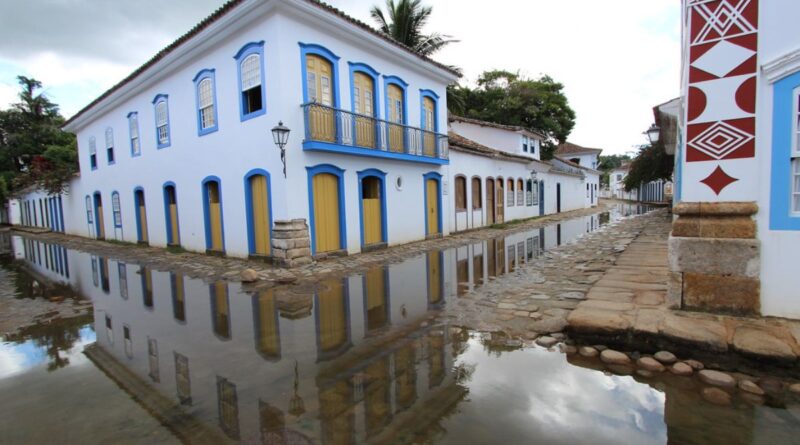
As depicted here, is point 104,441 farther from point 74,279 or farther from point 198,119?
point 198,119

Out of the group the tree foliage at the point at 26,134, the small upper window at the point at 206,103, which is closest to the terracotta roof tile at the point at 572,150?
the small upper window at the point at 206,103

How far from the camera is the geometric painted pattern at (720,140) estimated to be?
4.23 metres

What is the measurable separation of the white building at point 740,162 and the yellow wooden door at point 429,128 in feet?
29.4

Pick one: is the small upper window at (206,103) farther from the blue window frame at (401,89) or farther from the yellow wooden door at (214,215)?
the blue window frame at (401,89)

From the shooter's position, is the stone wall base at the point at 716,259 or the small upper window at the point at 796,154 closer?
the small upper window at the point at 796,154

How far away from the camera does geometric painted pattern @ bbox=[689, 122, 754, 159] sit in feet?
13.9

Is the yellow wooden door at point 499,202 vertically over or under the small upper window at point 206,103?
under

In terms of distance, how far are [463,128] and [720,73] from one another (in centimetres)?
2015

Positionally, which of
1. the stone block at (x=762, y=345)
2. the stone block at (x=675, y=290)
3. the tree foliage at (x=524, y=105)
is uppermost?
the tree foliage at (x=524, y=105)

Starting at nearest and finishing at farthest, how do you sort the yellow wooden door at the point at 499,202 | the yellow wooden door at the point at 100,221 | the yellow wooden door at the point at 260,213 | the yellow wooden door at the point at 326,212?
1. the yellow wooden door at the point at 260,213
2. the yellow wooden door at the point at 326,212
3. the yellow wooden door at the point at 100,221
4. the yellow wooden door at the point at 499,202

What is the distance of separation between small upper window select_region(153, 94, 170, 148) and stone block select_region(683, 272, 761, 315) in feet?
46.0

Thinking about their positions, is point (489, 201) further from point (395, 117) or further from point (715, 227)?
point (715, 227)

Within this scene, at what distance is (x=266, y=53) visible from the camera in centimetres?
902

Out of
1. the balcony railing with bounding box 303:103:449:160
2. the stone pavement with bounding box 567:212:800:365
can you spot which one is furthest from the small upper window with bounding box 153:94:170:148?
the stone pavement with bounding box 567:212:800:365
